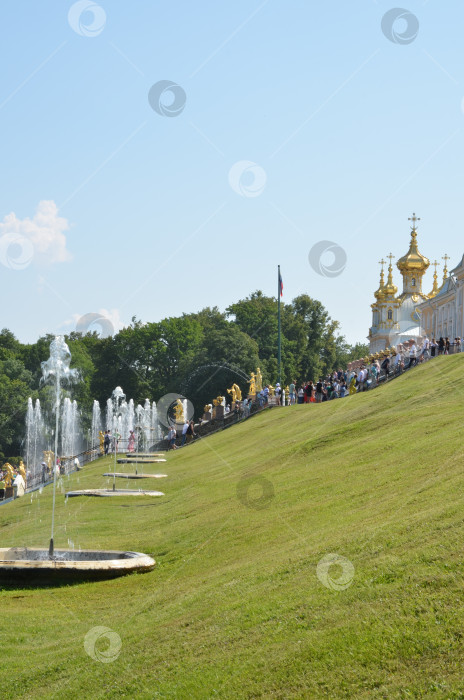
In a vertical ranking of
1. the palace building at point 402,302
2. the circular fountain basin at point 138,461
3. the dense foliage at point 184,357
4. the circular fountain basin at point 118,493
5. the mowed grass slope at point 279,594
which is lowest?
the mowed grass slope at point 279,594

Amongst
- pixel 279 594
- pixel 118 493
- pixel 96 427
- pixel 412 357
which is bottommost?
pixel 279 594

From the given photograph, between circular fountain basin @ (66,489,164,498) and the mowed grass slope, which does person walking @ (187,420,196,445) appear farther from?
the mowed grass slope

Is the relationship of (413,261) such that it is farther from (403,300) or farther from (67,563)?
(67,563)

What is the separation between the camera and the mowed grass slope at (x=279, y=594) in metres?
8.09

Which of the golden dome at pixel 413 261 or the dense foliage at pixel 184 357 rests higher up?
the golden dome at pixel 413 261

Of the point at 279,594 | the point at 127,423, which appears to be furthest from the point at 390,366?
the point at 127,423

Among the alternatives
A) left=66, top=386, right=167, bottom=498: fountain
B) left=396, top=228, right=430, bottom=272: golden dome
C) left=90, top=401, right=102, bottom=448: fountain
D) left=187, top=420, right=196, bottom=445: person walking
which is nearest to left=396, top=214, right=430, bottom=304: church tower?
left=396, top=228, right=430, bottom=272: golden dome

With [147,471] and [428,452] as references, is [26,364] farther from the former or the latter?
[428,452]

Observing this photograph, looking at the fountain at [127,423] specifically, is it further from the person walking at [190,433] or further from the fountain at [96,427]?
the person walking at [190,433]

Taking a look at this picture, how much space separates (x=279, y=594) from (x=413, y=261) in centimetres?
10567

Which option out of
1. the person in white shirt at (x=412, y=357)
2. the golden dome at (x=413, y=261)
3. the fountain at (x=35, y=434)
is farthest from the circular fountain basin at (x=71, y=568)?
the golden dome at (x=413, y=261)

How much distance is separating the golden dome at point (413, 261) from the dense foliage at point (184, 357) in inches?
474

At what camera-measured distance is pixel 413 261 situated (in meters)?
112

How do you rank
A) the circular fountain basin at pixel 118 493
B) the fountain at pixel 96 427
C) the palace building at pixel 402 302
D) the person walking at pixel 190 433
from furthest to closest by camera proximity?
the palace building at pixel 402 302 → the fountain at pixel 96 427 → the person walking at pixel 190 433 → the circular fountain basin at pixel 118 493
